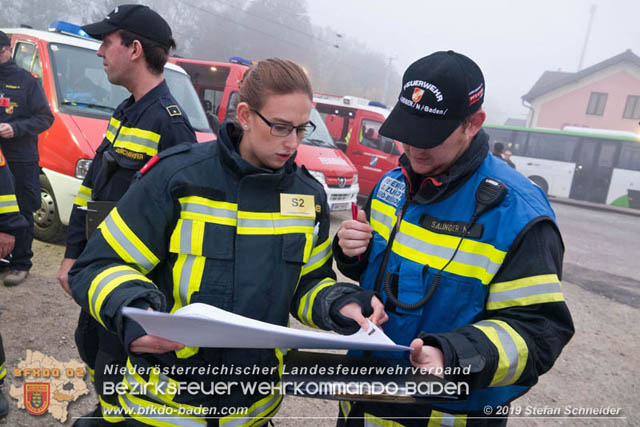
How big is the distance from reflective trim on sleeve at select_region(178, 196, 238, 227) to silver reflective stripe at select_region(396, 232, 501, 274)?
0.57 m

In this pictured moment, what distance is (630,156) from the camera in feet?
57.5

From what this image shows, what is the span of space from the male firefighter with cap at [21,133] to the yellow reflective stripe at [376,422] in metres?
3.83

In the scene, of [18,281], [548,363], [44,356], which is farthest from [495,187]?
[18,281]

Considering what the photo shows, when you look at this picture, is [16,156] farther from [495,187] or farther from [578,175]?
[578,175]

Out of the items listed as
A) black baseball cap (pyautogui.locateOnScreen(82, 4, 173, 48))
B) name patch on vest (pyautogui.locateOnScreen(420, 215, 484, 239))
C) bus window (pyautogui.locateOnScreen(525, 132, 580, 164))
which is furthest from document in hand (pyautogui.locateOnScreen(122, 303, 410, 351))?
bus window (pyautogui.locateOnScreen(525, 132, 580, 164))

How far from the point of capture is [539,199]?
135 cm

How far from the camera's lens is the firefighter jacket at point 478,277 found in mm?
1180

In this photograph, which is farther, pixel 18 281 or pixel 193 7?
pixel 193 7

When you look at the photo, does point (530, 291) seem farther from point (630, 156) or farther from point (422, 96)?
point (630, 156)

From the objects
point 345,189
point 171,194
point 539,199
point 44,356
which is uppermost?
point 539,199

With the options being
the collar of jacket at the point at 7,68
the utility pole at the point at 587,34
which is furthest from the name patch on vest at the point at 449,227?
the utility pole at the point at 587,34

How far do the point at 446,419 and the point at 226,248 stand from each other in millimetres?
877

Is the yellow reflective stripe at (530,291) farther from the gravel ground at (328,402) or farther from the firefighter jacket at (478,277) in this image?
the gravel ground at (328,402)

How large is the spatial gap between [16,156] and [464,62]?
4306 mm
